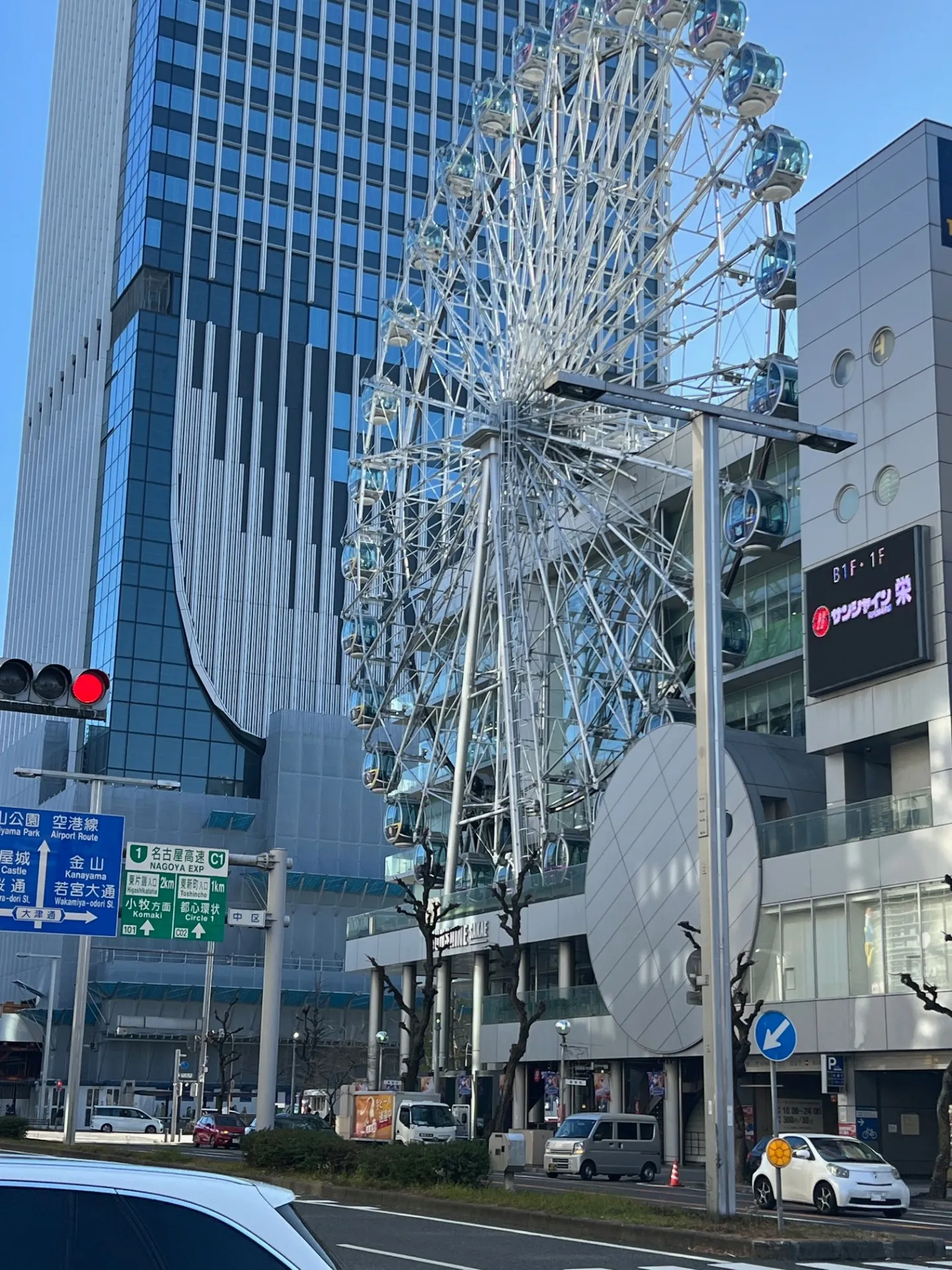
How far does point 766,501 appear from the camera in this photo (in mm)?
46656

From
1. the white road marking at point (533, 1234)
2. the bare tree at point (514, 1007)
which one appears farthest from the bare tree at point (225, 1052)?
the white road marking at point (533, 1234)

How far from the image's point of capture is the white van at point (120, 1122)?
255ft

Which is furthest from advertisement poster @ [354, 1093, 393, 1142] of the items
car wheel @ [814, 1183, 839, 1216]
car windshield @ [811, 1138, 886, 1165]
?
car wheel @ [814, 1183, 839, 1216]

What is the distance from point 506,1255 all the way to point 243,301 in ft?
322

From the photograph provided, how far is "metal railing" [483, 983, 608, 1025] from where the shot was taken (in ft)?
184

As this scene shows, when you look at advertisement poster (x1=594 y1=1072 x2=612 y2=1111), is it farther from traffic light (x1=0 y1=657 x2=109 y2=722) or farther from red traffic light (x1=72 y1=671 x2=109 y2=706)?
traffic light (x1=0 y1=657 x2=109 y2=722)

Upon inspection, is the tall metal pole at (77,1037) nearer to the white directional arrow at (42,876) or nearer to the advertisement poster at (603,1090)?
the white directional arrow at (42,876)

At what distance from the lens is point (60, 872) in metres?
28.2

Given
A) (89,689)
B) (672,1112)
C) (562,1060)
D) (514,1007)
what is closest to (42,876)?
(89,689)

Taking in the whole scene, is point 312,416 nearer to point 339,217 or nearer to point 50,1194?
point 339,217

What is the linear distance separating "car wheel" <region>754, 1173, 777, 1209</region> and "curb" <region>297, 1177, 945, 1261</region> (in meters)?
5.92

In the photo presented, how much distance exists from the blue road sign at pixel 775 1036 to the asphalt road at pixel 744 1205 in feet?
7.23

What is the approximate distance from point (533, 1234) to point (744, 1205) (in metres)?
7.95

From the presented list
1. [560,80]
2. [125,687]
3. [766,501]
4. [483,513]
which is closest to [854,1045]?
[766,501]
